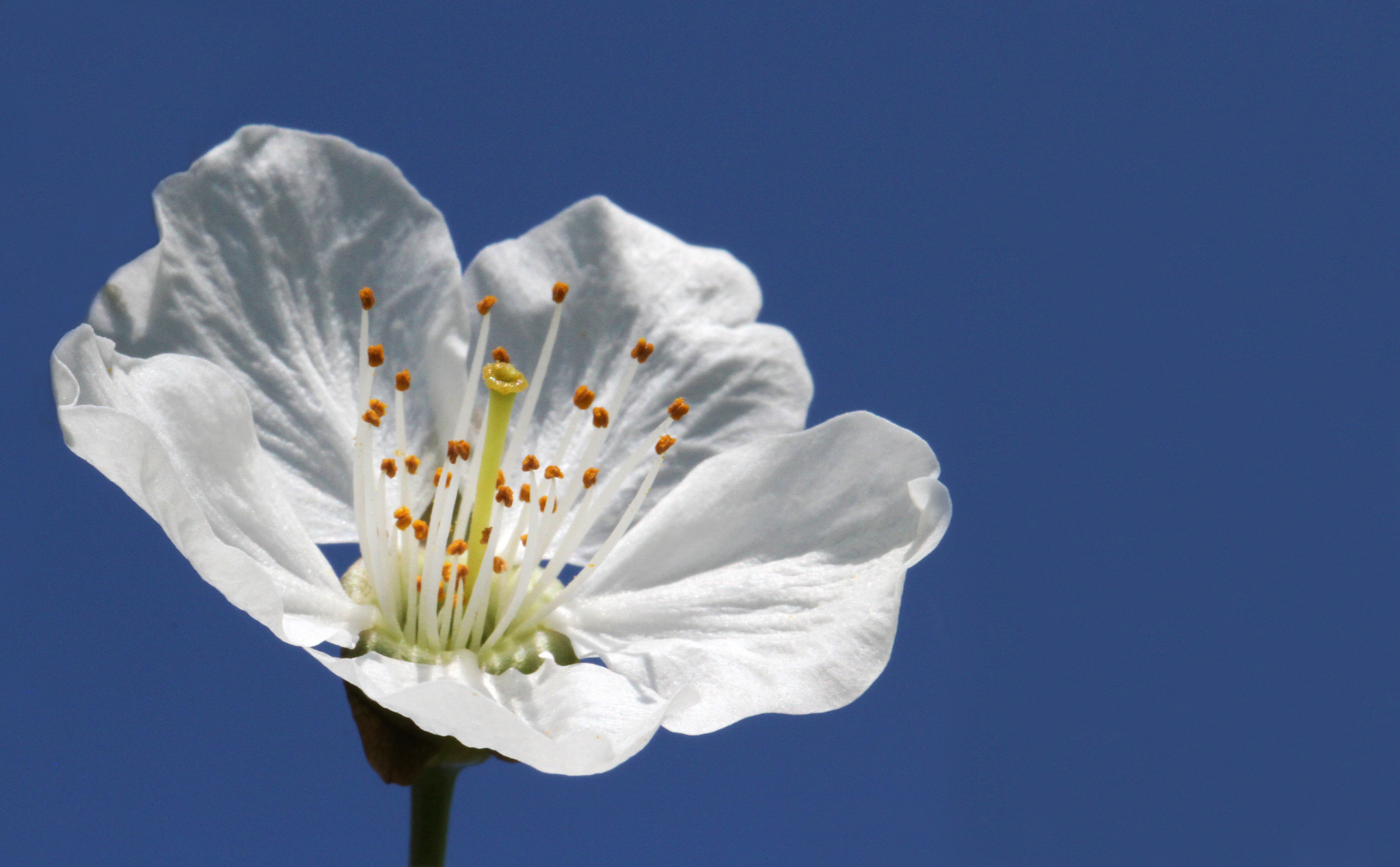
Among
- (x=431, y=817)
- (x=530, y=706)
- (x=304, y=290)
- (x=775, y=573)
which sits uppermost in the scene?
(x=304, y=290)

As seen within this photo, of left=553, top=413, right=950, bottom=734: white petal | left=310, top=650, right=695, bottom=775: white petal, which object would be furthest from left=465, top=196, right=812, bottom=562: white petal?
left=310, top=650, right=695, bottom=775: white petal

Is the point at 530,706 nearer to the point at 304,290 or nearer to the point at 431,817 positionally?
the point at 431,817

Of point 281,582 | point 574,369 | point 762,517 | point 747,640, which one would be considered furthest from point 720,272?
point 281,582

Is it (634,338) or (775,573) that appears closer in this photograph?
(775,573)

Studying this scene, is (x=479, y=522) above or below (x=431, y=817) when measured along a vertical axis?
above

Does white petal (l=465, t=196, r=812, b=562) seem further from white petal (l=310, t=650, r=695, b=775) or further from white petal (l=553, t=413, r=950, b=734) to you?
white petal (l=310, t=650, r=695, b=775)

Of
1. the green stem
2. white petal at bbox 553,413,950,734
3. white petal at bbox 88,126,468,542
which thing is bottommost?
the green stem

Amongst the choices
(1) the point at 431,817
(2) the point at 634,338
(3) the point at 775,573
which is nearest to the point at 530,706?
(1) the point at 431,817

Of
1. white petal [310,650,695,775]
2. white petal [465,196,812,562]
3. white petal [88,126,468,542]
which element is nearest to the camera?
white petal [310,650,695,775]

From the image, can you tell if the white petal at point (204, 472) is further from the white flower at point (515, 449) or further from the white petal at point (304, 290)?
the white petal at point (304, 290)
